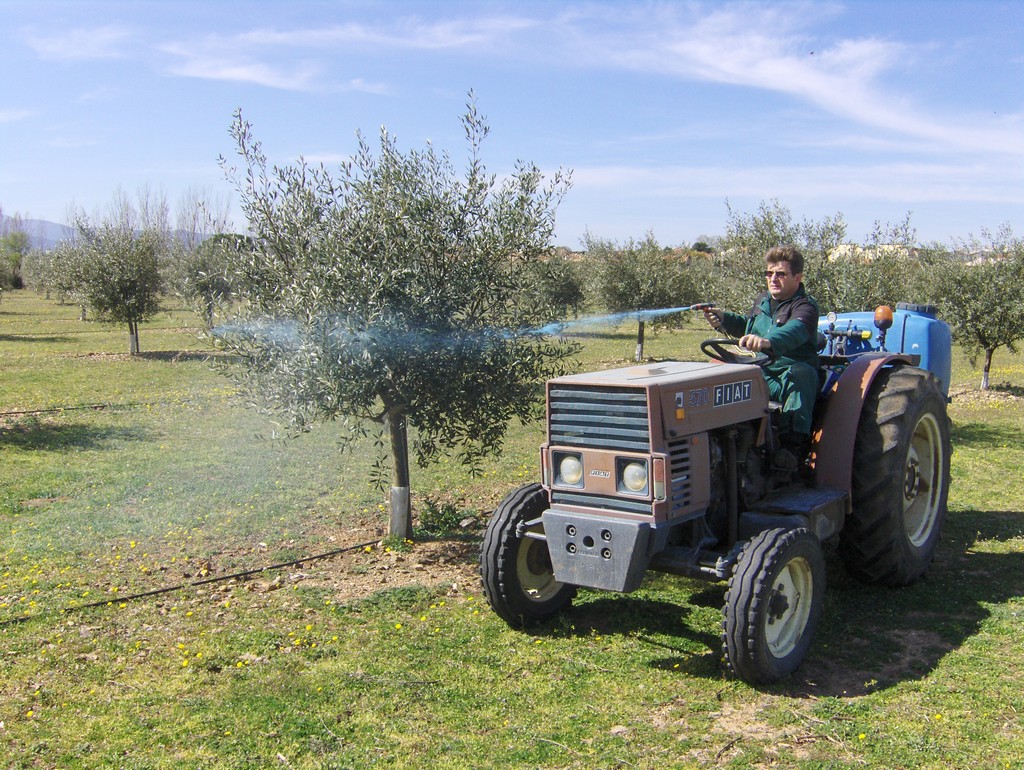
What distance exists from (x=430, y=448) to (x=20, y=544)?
3.64 metres

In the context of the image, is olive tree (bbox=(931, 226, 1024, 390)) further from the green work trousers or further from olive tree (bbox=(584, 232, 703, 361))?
the green work trousers

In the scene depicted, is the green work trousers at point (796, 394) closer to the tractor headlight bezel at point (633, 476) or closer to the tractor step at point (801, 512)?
the tractor step at point (801, 512)

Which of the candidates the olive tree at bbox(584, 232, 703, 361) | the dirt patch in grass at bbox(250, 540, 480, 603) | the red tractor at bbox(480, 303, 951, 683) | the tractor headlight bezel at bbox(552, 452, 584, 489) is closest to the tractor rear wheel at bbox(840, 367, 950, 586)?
the red tractor at bbox(480, 303, 951, 683)

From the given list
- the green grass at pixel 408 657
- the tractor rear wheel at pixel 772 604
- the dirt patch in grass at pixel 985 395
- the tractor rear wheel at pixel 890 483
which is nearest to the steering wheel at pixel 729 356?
the tractor rear wheel at pixel 890 483

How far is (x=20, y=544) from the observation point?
24.8 ft

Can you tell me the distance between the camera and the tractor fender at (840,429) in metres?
5.88

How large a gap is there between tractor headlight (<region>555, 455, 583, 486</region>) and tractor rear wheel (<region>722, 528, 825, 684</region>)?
1.00m

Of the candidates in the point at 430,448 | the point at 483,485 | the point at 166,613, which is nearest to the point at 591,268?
the point at 483,485

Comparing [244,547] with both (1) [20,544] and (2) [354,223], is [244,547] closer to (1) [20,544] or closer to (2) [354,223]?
(1) [20,544]

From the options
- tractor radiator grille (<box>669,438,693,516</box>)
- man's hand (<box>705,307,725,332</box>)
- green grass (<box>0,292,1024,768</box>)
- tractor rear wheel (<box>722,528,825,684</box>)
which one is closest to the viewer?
green grass (<box>0,292,1024,768</box>)

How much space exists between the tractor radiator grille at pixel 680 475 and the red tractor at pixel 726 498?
1 cm

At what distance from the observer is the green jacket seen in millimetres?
5531

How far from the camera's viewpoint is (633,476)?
4.84 metres

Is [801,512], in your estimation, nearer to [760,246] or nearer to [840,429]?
[840,429]
